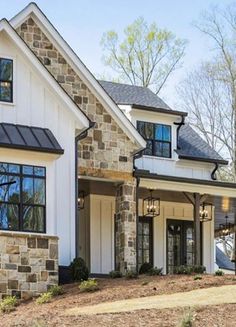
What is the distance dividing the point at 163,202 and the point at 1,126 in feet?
25.7

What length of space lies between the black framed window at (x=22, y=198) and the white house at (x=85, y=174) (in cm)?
2

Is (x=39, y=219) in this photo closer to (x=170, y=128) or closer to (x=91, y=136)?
(x=91, y=136)

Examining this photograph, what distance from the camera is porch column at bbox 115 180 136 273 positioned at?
2544 centimetres

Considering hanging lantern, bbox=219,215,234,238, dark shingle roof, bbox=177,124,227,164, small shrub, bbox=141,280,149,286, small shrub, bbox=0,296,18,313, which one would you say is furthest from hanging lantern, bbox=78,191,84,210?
small shrub, bbox=0,296,18,313

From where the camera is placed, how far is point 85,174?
25.0 metres

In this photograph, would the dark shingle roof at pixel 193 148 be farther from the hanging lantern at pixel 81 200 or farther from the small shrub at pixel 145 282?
the small shrub at pixel 145 282

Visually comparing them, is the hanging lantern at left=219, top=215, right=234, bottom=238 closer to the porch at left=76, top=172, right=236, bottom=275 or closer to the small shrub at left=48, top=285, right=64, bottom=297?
the porch at left=76, top=172, right=236, bottom=275

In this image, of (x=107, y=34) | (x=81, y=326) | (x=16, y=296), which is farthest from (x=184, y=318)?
(x=107, y=34)

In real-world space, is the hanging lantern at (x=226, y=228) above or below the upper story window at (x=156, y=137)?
below

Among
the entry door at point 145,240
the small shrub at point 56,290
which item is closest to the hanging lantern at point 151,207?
the entry door at point 145,240

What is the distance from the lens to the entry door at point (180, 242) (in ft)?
96.7

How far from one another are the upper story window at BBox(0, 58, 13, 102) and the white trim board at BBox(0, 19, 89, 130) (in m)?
0.52

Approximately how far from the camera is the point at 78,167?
81.2 feet

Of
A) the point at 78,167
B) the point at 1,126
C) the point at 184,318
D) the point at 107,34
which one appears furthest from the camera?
the point at 107,34
